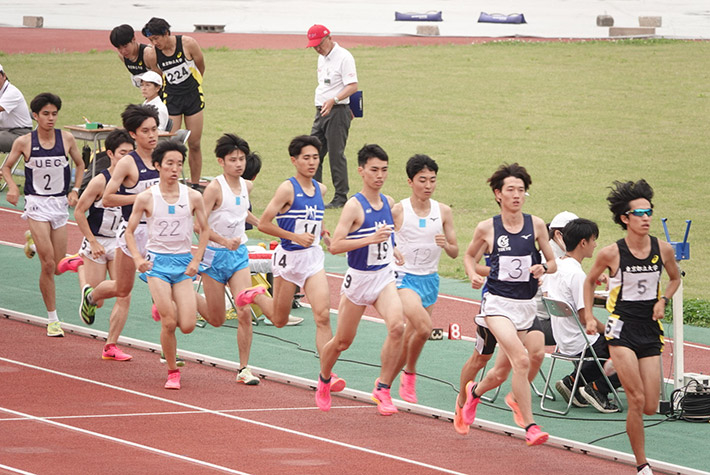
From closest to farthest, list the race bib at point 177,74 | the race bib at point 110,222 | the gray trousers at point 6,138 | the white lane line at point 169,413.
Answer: the white lane line at point 169,413
the race bib at point 110,222
the race bib at point 177,74
the gray trousers at point 6,138

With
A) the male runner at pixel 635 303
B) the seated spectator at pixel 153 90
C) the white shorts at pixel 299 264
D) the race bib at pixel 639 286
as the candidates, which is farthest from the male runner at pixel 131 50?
the race bib at pixel 639 286

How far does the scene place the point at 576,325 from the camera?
9961mm

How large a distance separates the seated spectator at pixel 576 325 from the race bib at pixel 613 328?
4.44ft

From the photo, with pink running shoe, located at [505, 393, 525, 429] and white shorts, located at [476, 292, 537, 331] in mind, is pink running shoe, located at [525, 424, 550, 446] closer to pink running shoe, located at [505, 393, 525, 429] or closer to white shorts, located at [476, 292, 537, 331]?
pink running shoe, located at [505, 393, 525, 429]

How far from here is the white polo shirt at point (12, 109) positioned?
1670cm

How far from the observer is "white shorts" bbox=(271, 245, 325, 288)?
32.1 feet

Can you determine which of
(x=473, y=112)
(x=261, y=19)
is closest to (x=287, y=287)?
(x=473, y=112)

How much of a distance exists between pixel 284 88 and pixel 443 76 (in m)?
4.32

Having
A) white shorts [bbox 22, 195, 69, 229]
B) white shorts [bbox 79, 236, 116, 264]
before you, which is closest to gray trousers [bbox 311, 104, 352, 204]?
white shorts [bbox 22, 195, 69, 229]

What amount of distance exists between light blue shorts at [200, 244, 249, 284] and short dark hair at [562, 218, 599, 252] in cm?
282

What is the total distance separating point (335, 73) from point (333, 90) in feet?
0.82

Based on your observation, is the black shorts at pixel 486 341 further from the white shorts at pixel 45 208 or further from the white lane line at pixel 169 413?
the white shorts at pixel 45 208

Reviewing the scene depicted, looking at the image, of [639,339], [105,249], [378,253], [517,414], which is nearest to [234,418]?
[378,253]

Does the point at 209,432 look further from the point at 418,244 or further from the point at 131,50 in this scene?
the point at 131,50
